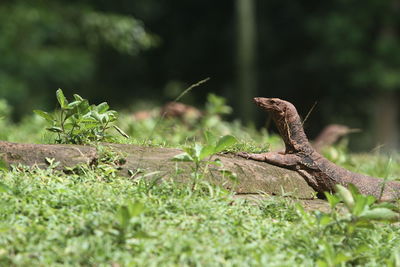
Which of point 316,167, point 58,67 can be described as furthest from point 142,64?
point 316,167

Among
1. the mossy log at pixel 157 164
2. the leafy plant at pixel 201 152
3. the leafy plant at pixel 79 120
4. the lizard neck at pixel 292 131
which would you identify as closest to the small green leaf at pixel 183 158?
the leafy plant at pixel 201 152

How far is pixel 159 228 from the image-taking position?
2.94 metres

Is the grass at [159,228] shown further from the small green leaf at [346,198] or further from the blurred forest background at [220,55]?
the blurred forest background at [220,55]

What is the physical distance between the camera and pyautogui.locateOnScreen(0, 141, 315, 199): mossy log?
359 centimetres

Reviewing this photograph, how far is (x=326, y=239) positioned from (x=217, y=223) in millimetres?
544

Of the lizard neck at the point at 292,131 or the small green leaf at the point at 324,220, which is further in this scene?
the lizard neck at the point at 292,131

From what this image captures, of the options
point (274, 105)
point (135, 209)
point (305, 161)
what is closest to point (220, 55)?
point (274, 105)

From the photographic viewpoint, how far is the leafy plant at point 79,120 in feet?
12.4

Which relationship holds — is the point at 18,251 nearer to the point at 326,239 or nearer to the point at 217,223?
the point at 217,223

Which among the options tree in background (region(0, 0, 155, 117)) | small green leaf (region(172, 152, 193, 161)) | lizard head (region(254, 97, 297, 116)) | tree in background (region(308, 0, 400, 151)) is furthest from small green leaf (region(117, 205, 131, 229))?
tree in background (region(308, 0, 400, 151))

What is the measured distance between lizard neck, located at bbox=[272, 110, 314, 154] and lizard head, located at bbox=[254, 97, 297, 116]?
0.03 meters

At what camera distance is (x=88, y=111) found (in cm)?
385

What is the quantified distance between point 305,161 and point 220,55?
1739 centimetres

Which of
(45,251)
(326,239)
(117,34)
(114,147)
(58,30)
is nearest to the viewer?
(45,251)
